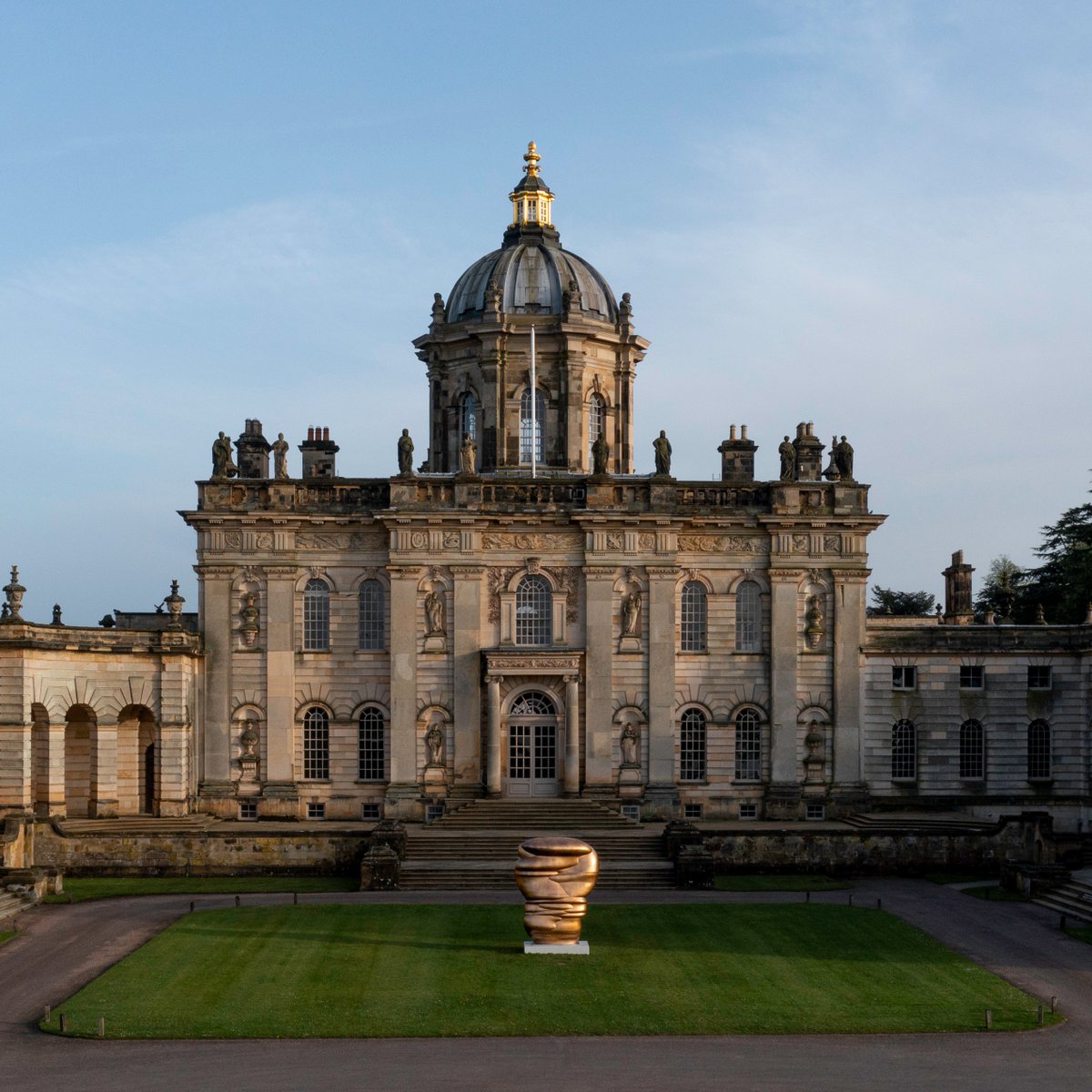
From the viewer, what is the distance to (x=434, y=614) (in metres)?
61.1

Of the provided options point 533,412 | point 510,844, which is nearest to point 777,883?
point 510,844

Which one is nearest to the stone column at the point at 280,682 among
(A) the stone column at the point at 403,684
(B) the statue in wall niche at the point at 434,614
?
(A) the stone column at the point at 403,684

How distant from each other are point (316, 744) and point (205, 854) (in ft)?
26.4

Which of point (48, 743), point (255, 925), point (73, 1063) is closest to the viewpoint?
point (73, 1063)

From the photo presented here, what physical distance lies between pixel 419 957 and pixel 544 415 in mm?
29870

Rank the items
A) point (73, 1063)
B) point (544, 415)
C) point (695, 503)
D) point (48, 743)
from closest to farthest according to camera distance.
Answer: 1. point (73, 1063)
2. point (48, 743)
3. point (695, 503)
4. point (544, 415)

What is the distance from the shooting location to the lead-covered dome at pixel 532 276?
67438 millimetres

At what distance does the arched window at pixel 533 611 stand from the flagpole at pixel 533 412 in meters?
4.87

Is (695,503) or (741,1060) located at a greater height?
(695,503)

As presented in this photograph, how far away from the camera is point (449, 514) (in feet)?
199

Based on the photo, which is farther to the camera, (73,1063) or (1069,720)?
(1069,720)

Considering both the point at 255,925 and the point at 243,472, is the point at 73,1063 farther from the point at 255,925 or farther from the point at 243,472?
the point at 243,472

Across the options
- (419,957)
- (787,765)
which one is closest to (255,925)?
(419,957)

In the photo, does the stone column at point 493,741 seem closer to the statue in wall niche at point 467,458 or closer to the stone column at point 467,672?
the stone column at point 467,672
